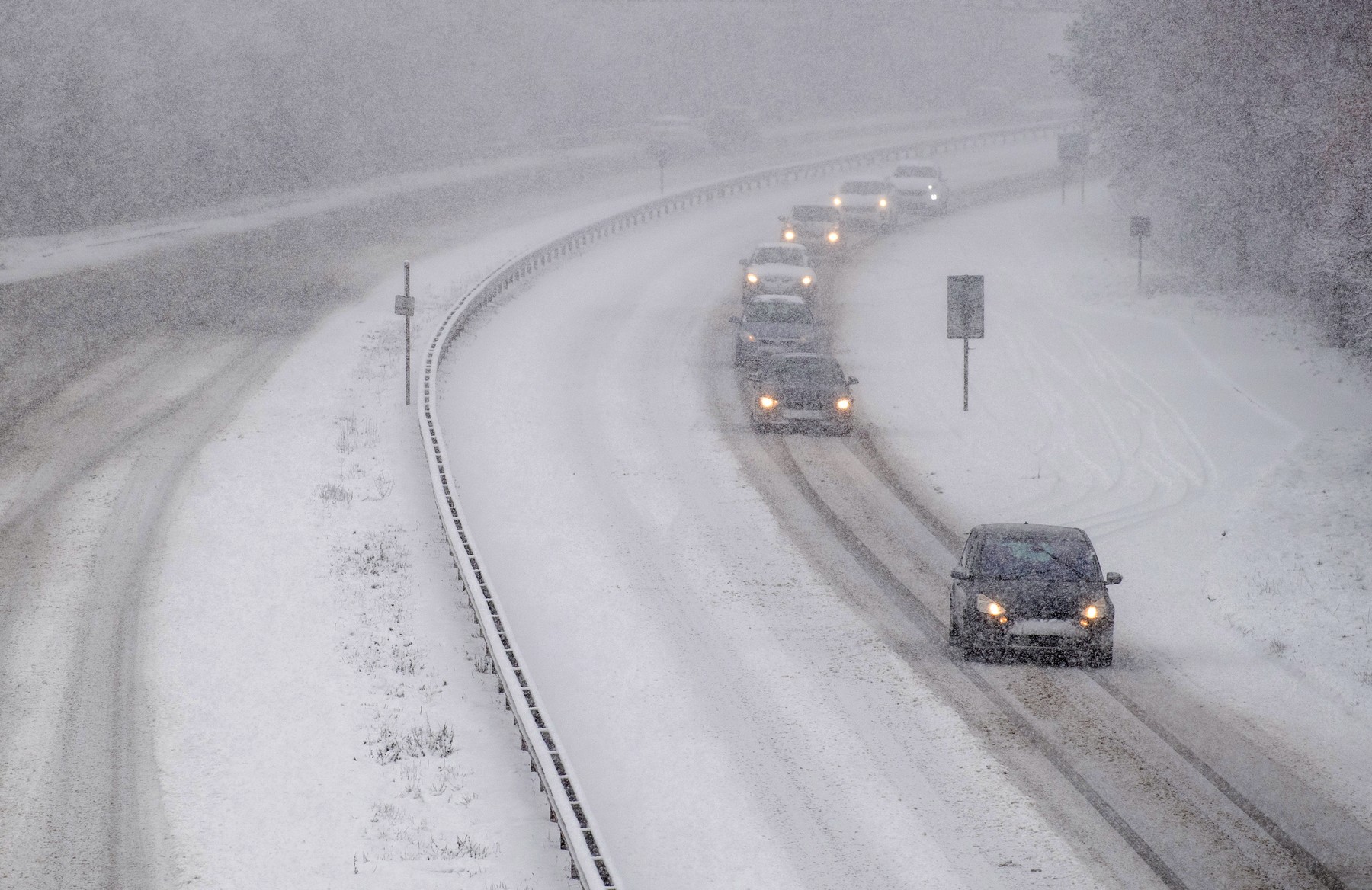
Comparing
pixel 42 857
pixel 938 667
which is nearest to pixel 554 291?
pixel 938 667

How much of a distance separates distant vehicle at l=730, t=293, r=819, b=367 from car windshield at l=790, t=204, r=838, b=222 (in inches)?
533

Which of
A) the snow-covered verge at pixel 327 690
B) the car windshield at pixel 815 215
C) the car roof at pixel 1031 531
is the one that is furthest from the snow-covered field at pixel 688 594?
the car windshield at pixel 815 215

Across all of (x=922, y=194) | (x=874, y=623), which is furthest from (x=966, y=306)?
(x=922, y=194)

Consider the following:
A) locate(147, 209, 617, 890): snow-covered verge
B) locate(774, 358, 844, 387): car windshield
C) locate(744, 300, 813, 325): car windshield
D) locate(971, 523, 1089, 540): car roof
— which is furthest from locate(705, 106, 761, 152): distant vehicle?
locate(971, 523, 1089, 540): car roof

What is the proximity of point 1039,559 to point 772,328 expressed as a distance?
15.2 metres

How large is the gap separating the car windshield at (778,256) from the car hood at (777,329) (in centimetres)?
658

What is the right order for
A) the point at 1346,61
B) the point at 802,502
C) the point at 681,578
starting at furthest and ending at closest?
the point at 1346,61, the point at 802,502, the point at 681,578

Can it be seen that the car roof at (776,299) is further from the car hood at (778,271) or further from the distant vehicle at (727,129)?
the distant vehicle at (727,129)

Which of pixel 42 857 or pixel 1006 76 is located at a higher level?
pixel 1006 76

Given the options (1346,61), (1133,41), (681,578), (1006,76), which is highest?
(1006,76)

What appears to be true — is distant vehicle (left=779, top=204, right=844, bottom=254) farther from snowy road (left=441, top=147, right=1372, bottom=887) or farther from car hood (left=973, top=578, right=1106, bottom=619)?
car hood (left=973, top=578, right=1106, bottom=619)

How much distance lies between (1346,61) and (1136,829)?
2414cm

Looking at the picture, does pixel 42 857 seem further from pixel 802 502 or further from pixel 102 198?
pixel 102 198

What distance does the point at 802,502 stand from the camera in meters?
23.5
